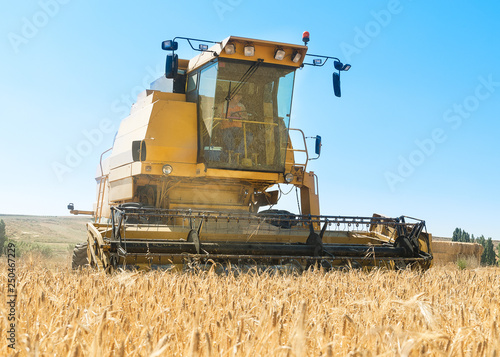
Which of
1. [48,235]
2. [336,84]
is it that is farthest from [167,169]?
[48,235]

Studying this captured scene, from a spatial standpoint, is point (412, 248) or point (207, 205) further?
point (207, 205)

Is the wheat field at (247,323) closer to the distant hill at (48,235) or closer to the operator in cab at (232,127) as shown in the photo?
the operator in cab at (232,127)

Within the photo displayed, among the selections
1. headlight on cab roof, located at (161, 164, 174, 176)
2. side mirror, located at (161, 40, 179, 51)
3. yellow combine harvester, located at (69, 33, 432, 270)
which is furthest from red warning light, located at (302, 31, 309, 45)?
headlight on cab roof, located at (161, 164, 174, 176)

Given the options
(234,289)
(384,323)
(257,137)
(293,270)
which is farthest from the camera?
(257,137)

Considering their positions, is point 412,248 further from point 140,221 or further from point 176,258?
point 140,221

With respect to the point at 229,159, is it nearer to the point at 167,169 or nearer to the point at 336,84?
the point at 167,169

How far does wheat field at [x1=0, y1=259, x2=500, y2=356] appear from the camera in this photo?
1.48m

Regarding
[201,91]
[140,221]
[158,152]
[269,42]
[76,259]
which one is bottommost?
[76,259]

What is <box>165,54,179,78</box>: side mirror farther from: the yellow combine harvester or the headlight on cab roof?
the headlight on cab roof

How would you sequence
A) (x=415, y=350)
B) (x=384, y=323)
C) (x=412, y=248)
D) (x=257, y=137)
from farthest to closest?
(x=257, y=137)
(x=412, y=248)
(x=384, y=323)
(x=415, y=350)

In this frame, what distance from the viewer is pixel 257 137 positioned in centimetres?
769

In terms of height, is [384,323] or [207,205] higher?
[207,205]

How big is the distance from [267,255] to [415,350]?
4.03m

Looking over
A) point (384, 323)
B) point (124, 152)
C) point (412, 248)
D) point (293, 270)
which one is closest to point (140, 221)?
point (124, 152)
